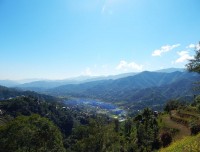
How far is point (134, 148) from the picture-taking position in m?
56.7

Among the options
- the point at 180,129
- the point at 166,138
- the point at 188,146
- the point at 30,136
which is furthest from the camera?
the point at 180,129

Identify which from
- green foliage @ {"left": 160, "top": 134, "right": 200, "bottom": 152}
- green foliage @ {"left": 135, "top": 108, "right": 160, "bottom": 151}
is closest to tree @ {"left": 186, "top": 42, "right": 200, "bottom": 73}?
green foliage @ {"left": 160, "top": 134, "right": 200, "bottom": 152}

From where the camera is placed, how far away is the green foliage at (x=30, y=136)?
147 feet

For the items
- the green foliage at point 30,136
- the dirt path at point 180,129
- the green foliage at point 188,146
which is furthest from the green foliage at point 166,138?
the green foliage at point 30,136

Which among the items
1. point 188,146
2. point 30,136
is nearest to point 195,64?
point 188,146

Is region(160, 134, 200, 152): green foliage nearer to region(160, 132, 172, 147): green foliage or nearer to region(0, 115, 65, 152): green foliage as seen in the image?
region(160, 132, 172, 147): green foliage

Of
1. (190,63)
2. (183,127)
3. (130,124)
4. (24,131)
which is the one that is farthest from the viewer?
(130,124)

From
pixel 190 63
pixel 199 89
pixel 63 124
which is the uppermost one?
pixel 190 63

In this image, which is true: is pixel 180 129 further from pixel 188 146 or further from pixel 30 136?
pixel 30 136

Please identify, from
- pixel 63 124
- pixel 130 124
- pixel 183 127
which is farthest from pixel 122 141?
pixel 63 124

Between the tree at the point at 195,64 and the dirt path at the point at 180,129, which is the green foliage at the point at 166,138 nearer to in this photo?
the dirt path at the point at 180,129

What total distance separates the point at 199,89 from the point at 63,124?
583 ft

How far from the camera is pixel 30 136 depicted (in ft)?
151

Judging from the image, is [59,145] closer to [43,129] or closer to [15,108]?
[43,129]
